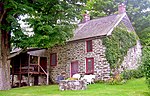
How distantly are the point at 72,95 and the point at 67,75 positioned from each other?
35.7ft

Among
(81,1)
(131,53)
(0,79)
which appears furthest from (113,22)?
(0,79)

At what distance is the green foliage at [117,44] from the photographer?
21.5 m

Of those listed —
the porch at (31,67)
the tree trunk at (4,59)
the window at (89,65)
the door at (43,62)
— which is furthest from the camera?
the door at (43,62)

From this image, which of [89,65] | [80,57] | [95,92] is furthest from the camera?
[80,57]

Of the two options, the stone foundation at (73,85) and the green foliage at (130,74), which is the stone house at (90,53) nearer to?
the green foliage at (130,74)

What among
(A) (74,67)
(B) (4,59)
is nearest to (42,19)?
(B) (4,59)

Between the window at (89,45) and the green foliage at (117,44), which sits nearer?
the green foliage at (117,44)

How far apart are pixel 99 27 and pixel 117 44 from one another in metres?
2.71

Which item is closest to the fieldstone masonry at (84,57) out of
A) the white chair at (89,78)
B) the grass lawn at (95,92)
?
the white chair at (89,78)

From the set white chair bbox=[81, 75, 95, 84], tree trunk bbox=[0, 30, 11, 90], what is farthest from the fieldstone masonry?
tree trunk bbox=[0, 30, 11, 90]

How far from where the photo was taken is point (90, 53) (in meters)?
22.8

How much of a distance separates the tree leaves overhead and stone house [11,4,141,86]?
15.5ft

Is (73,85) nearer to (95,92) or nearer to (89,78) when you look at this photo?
(95,92)

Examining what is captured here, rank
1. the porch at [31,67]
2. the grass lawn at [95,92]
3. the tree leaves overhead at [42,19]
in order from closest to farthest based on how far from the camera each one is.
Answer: the grass lawn at [95,92]
the tree leaves overhead at [42,19]
the porch at [31,67]
